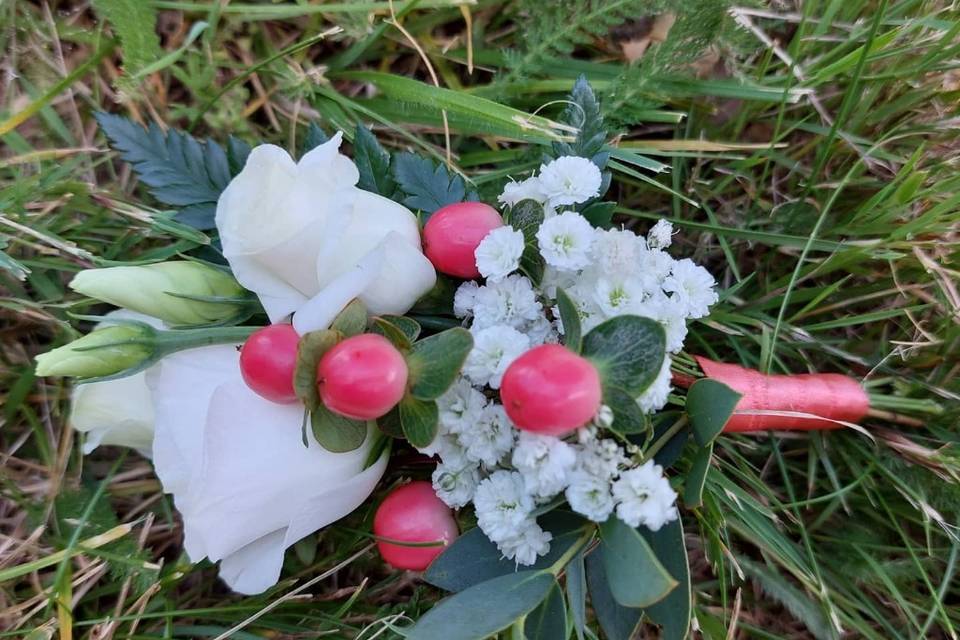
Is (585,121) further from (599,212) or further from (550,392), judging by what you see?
(550,392)

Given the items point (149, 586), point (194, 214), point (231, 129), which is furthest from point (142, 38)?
point (149, 586)

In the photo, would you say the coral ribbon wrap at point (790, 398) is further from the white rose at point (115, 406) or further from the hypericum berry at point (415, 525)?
the white rose at point (115, 406)

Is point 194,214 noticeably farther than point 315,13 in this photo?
No

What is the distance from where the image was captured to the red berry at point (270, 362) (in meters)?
0.58

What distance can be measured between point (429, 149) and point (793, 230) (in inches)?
17.6

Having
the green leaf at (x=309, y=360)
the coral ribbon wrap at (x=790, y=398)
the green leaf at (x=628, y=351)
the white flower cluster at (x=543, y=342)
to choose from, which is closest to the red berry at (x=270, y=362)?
the green leaf at (x=309, y=360)

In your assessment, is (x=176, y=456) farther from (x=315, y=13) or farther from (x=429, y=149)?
(x=315, y=13)

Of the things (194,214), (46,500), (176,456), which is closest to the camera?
(176,456)

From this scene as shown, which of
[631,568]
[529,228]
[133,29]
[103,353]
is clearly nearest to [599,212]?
[529,228]

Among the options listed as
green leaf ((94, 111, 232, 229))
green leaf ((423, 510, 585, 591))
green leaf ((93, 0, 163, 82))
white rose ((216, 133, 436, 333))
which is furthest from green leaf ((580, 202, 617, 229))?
green leaf ((93, 0, 163, 82))

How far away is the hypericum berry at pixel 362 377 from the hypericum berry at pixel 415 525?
146 mm

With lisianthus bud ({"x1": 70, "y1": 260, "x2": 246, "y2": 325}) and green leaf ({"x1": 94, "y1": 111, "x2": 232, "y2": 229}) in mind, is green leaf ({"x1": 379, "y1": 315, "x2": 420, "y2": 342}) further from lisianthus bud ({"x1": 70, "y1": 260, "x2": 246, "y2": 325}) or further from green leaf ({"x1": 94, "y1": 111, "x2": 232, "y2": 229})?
green leaf ({"x1": 94, "y1": 111, "x2": 232, "y2": 229})

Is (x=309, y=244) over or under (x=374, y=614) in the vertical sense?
over

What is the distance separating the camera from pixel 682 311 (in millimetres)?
601
